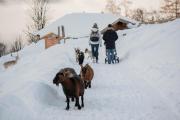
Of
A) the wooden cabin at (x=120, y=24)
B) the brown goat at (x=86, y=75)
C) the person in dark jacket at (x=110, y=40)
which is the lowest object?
the brown goat at (x=86, y=75)

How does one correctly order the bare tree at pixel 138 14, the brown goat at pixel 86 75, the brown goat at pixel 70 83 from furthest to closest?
the bare tree at pixel 138 14, the brown goat at pixel 86 75, the brown goat at pixel 70 83

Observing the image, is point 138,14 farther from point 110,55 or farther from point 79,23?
point 110,55

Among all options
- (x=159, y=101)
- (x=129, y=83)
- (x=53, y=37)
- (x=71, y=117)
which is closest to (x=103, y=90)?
(x=129, y=83)

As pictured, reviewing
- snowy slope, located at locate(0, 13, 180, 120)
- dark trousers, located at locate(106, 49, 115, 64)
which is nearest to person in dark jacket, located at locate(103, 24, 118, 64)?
dark trousers, located at locate(106, 49, 115, 64)

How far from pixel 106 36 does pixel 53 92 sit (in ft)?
28.1

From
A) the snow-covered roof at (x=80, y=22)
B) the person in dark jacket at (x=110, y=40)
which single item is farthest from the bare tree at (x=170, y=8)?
the person in dark jacket at (x=110, y=40)

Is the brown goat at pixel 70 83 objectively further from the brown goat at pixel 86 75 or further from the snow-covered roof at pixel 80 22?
the snow-covered roof at pixel 80 22

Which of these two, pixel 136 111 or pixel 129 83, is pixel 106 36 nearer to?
pixel 129 83

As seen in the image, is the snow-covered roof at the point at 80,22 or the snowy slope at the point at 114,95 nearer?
the snowy slope at the point at 114,95

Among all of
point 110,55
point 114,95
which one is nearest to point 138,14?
point 110,55

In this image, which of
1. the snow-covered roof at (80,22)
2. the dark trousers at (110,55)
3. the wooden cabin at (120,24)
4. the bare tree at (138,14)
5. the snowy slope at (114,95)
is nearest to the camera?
the snowy slope at (114,95)

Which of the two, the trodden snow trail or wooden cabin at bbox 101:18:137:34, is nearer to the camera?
the trodden snow trail

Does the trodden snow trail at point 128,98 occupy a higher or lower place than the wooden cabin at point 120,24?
lower

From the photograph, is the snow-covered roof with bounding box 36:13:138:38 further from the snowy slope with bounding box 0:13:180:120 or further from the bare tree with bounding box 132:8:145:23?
the snowy slope with bounding box 0:13:180:120
